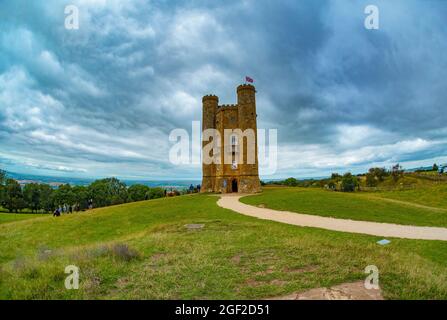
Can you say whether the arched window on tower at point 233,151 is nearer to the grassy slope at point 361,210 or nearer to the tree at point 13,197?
the grassy slope at point 361,210

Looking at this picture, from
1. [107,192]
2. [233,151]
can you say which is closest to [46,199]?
[107,192]

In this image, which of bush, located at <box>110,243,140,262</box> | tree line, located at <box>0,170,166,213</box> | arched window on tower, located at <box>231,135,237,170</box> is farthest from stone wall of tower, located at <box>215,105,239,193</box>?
bush, located at <box>110,243,140,262</box>

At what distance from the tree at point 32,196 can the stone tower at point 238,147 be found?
5844 cm

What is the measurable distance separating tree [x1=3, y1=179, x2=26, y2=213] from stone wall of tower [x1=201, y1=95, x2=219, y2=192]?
54.6m

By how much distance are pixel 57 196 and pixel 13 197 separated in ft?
39.1

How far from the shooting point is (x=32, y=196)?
68.8 meters

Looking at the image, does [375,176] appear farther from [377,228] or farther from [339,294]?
[339,294]

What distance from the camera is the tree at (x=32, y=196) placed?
6804 centimetres

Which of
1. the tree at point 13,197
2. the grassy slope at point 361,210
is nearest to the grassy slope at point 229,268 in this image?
the grassy slope at point 361,210

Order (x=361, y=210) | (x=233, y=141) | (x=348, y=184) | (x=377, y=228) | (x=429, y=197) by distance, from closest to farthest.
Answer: (x=377, y=228) → (x=361, y=210) → (x=429, y=197) → (x=233, y=141) → (x=348, y=184)

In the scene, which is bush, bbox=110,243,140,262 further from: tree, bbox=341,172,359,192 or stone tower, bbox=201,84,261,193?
tree, bbox=341,172,359,192

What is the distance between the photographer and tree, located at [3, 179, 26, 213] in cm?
6369
